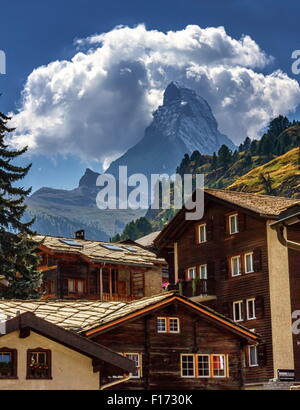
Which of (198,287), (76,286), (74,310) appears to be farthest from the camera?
(76,286)

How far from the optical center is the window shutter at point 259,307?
47969mm

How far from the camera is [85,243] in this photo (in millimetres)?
60094

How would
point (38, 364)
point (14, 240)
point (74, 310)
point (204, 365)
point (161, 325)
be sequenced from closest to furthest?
point (38, 364), point (74, 310), point (161, 325), point (204, 365), point (14, 240)

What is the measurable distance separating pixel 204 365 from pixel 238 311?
→ 16.3 meters

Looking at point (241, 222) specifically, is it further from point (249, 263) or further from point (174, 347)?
point (174, 347)

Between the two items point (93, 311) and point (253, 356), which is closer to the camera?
point (93, 311)

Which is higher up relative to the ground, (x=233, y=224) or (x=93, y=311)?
(x=233, y=224)

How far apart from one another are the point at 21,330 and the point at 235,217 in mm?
30057

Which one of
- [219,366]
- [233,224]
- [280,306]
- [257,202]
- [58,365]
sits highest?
[257,202]

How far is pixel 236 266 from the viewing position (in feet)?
169

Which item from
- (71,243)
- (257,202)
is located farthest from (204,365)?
(71,243)

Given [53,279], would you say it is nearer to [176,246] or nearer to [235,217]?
[176,246]

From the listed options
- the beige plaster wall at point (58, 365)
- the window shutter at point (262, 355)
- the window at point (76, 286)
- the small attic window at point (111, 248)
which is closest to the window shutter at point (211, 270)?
the window shutter at point (262, 355)
